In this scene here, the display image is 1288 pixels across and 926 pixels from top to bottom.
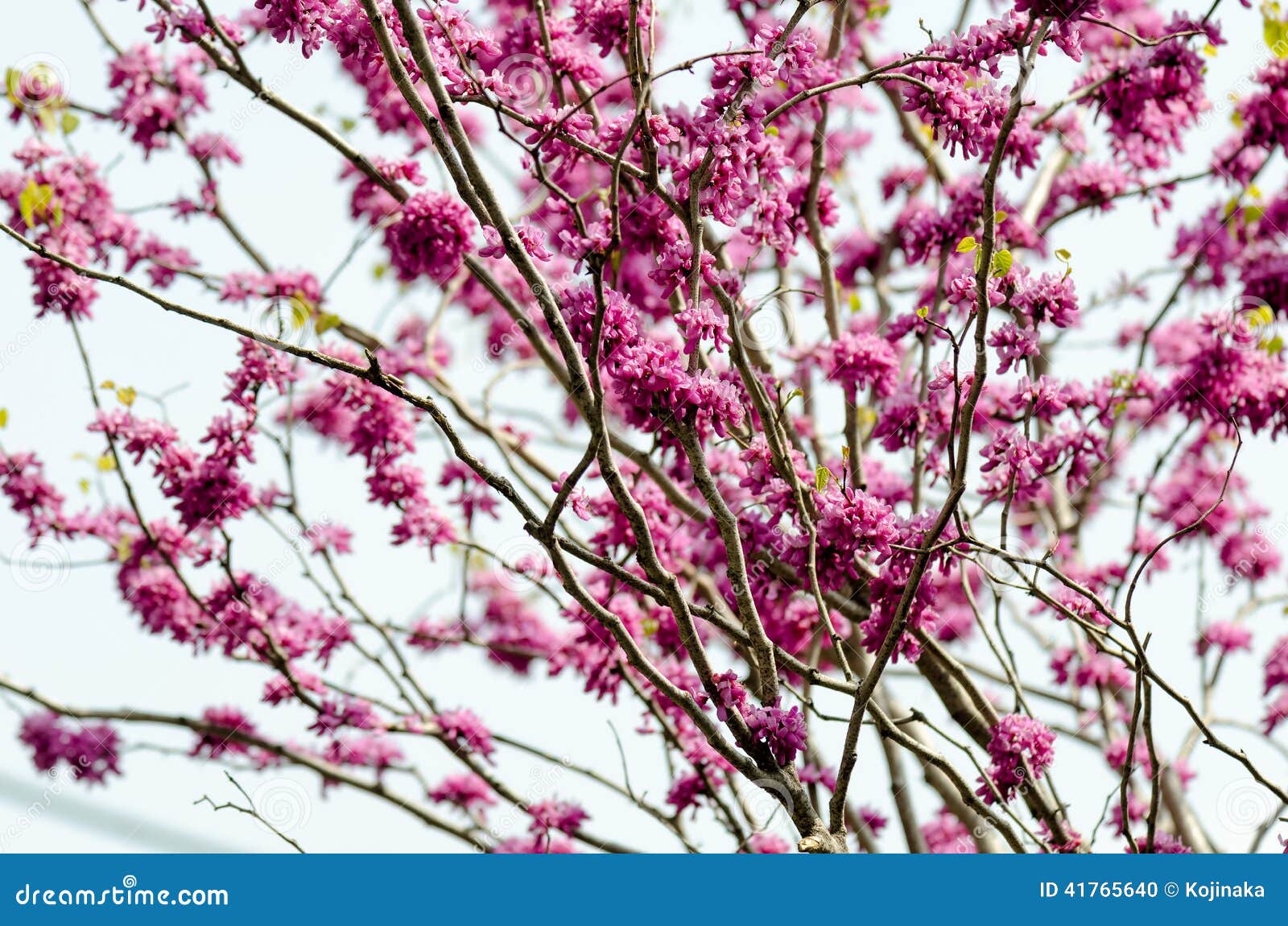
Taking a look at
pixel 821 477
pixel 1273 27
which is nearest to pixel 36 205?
pixel 821 477

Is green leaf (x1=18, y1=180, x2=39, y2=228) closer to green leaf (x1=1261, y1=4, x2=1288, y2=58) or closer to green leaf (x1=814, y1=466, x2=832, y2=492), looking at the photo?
green leaf (x1=814, y1=466, x2=832, y2=492)

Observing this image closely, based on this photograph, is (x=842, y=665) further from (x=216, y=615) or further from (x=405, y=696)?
(x=216, y=615)

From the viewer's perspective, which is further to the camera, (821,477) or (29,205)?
A: (29,205)

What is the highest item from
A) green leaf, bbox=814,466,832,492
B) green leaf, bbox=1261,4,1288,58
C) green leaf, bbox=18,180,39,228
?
green leaf, bbox=1261,4,1288,58

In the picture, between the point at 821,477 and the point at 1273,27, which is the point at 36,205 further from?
the point at 1273,27

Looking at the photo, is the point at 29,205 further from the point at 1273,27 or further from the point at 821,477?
the point at 1273,27

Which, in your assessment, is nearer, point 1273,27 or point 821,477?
point 821,477

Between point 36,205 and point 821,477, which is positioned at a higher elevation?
point 36,205

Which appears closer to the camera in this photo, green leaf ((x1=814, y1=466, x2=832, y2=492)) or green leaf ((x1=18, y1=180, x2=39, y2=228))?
green leaf ((x1=814, y1=466, x2=832, y2=492))

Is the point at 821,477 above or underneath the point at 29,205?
underneath

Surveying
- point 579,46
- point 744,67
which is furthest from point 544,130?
point 579,46

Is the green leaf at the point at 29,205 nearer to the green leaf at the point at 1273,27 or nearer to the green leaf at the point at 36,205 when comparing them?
the green leaf at the point at 36,205

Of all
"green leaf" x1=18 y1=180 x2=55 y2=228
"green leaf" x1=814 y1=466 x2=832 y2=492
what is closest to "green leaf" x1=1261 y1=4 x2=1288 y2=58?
"green leaf" x1=814 y1=466 x2=832 y2=492

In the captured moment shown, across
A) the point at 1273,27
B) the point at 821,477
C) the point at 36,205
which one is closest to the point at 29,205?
the point at 36,205
